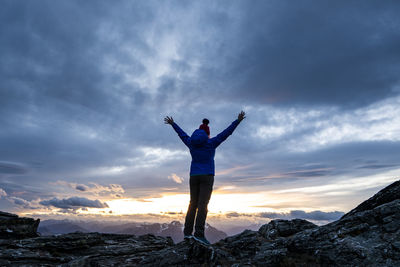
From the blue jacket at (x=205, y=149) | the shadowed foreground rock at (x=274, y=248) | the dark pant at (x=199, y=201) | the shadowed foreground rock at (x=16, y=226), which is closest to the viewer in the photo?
the shadowed foreground rock at (x=274, y=248)

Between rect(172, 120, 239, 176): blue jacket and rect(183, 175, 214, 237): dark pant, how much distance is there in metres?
0.39

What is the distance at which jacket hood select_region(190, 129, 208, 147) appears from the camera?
1263cm

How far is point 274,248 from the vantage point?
40.5 feet

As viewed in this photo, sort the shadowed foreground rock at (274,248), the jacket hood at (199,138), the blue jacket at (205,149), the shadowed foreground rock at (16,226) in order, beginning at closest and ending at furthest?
the shadowed foreground rock at (274,248), the jacket hood at (199,138), the blue jacket at (205,149), the shadowed foreground rock at (16,226)

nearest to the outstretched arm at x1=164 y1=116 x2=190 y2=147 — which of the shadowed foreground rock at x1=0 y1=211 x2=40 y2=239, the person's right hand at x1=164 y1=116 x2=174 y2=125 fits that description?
the person's right hand at x1=164 y1=116 x2=174 y2=125

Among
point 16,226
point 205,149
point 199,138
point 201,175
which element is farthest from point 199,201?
point 16,226

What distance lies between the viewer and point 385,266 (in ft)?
29.9

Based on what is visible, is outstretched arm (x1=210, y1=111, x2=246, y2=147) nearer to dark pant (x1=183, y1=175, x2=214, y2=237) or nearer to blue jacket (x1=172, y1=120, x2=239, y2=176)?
blue jacket (x1=172, y1=120, x2=239, y2=176)

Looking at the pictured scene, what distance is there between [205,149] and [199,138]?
746 mm

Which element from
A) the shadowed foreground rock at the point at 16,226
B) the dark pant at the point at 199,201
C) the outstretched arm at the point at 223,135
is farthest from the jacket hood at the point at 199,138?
the shadowed foreground rock at the point at 16,226

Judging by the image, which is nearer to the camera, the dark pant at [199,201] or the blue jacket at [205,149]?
the dark pant at [199,201]

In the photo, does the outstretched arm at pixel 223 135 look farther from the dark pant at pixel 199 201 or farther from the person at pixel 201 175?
the dark pant at pixel 199 201

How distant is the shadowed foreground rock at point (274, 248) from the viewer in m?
10.2

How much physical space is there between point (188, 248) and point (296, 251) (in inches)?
210
